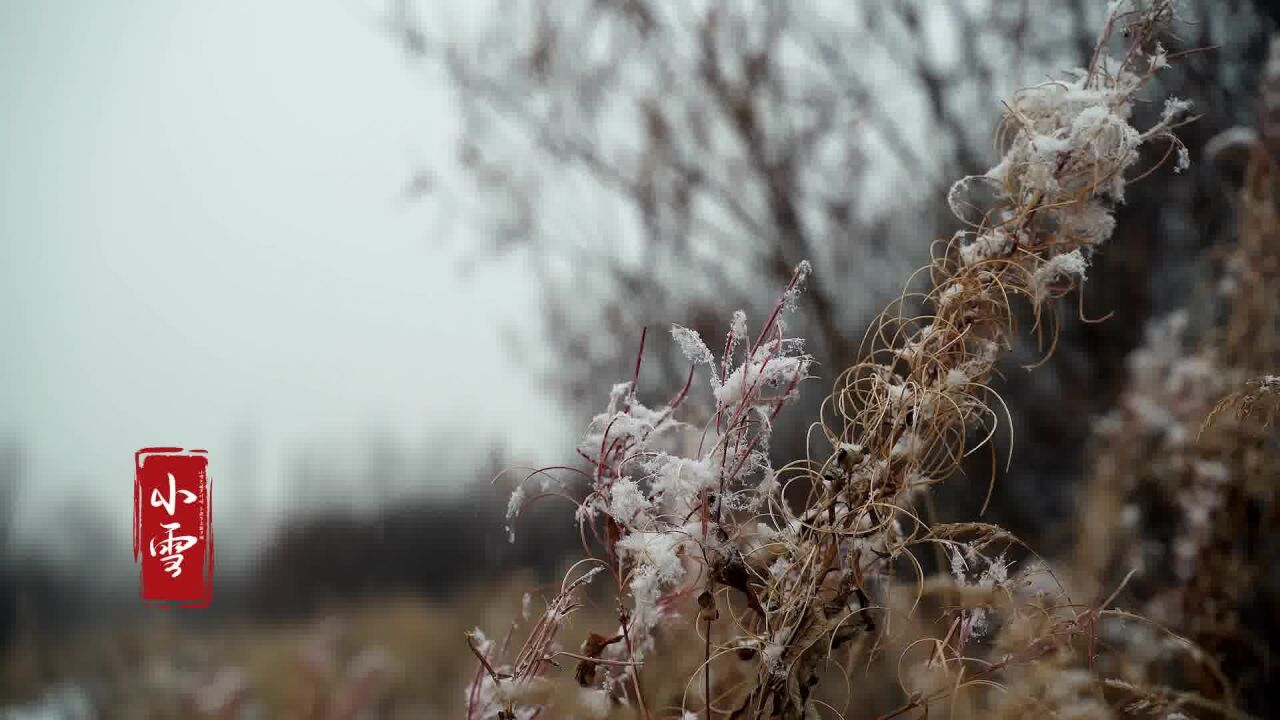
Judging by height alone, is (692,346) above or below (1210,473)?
above

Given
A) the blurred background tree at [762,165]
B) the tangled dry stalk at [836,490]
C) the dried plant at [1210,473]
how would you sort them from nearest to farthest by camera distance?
the tangled dry stalk at [836,490]
the dried plant at [1210,473]
the blurred background tree at [762,165]

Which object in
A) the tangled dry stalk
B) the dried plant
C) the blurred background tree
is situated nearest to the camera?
the tangled dry stalk

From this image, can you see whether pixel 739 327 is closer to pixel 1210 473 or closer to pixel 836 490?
pixel 836 490

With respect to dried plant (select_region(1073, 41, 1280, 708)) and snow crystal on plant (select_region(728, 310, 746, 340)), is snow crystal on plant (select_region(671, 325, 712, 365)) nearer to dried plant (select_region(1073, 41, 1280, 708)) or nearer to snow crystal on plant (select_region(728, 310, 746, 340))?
snow crystal on plant (select_region(728, 310, 746, 340))

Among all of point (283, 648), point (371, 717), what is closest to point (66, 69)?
point (283, 648)

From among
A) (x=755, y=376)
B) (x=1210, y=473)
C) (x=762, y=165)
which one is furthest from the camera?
(x=762, y=165)

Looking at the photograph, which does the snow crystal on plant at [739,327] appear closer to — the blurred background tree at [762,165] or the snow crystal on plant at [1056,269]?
the snow crystal on plant at [1056,269]

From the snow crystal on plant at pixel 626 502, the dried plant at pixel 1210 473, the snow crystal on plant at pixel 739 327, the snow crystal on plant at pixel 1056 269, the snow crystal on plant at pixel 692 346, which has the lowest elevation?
the dried plant at pixel 1210 473

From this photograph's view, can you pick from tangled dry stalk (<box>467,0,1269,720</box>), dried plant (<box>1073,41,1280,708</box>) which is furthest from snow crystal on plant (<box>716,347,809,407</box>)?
dried plant (<box>1073,41,1280,708</box>)

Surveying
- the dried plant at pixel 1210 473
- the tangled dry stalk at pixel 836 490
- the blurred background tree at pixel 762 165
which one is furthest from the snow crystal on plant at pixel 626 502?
the blurred background tree at pixel 762 165

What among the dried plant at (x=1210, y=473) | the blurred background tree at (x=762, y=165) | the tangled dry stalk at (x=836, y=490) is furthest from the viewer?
the blurred background tree at (x=762, y=165)

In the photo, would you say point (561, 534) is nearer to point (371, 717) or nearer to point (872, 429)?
point (371, 717)

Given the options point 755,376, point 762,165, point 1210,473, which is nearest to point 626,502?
point 755,376

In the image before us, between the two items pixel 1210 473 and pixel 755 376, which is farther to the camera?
pixel 1210 473
